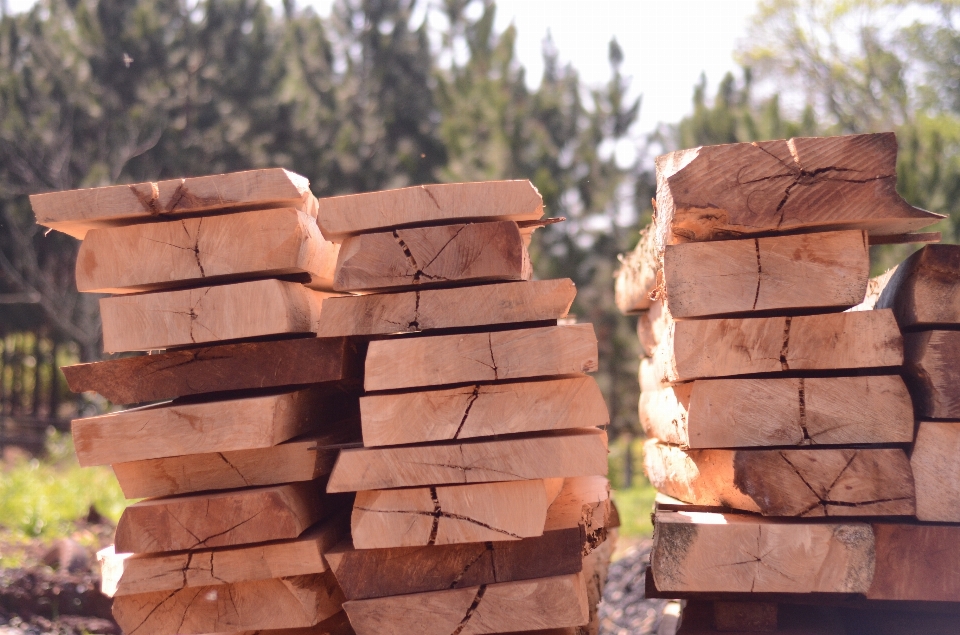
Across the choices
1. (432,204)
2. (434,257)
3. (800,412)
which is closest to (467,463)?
(434,257)

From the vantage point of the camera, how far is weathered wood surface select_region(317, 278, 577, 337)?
7.68 ft

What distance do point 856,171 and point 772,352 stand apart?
589 mm

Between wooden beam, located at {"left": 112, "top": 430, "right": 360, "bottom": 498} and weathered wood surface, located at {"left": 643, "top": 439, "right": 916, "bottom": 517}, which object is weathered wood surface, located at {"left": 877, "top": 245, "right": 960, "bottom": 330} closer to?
weathered wood surface, located at {"left": 643, "top": 439, "right": 916, "bottom": 517}

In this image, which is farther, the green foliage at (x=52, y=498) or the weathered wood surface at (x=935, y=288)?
the green foliage at (x=52, y=498)

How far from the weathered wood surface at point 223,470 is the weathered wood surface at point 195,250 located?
0.57 m

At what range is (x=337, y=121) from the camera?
37.6 ft

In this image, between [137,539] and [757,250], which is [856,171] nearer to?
→ [757,250]

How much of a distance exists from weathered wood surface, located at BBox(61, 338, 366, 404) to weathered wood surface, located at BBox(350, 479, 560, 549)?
46 cm

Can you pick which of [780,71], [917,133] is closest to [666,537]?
[917,133]

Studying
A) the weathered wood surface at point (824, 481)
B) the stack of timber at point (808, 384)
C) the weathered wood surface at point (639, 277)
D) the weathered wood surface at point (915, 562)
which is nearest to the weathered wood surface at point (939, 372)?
the stack of timber at point (808, 384)

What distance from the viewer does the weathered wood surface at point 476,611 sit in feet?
7.61

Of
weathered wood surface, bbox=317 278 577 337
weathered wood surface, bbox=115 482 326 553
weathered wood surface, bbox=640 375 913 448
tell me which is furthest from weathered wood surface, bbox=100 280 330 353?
weathered wood surface, bbox=640 375 913 448

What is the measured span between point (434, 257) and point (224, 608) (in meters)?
1.29

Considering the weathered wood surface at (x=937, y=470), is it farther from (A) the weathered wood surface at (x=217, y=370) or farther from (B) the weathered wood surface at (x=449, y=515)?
(A) the weathered wood surface at (x=217, y=370)
